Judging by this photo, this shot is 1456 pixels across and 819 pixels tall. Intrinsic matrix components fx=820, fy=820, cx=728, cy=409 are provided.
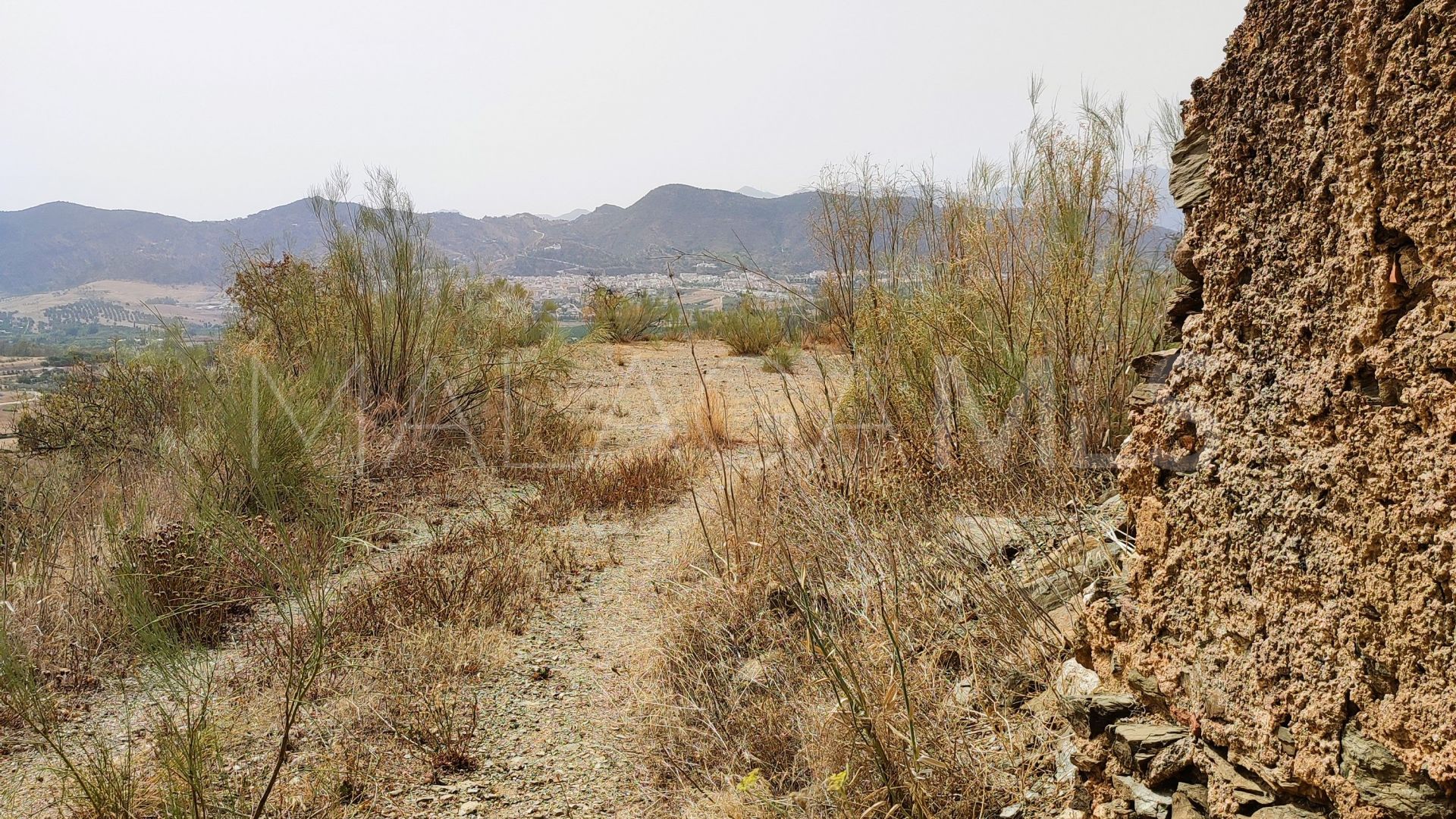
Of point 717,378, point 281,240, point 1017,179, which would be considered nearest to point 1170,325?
point 1017,179

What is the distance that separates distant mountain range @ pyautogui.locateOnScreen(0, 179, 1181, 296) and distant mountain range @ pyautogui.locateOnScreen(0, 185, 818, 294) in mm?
163

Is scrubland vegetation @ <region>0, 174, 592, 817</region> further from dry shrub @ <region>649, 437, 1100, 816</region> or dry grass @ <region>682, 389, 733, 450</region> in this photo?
dry grass @ <region>682, 389, 733, 450</region>

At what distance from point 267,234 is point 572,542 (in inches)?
2809

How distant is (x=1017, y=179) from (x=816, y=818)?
4255 millimetres

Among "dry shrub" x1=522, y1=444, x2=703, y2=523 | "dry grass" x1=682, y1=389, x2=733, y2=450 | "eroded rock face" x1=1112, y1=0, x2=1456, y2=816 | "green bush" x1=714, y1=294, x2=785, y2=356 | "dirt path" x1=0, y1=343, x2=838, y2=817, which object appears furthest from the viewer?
"green bush" x1=714, y1=294, x2=785, y2=356

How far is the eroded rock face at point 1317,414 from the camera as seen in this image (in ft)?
4.19

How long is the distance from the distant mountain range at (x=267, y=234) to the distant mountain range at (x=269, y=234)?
16 centimetres

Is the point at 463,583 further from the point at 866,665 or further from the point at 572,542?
the point at 866,665

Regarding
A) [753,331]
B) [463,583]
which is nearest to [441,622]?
[463,583]

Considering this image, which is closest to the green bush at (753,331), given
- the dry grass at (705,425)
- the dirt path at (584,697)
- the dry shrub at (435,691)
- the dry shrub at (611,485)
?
the dry grass at (705,425)

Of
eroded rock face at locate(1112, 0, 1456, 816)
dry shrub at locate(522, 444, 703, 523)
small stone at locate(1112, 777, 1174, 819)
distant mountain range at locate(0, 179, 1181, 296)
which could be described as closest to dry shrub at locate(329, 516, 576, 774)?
dry shrub at locate(522, 444, 703, 523)

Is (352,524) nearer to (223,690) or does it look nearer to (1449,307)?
(223,690)

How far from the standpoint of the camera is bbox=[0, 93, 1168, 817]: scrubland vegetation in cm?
258

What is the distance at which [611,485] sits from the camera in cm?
639
